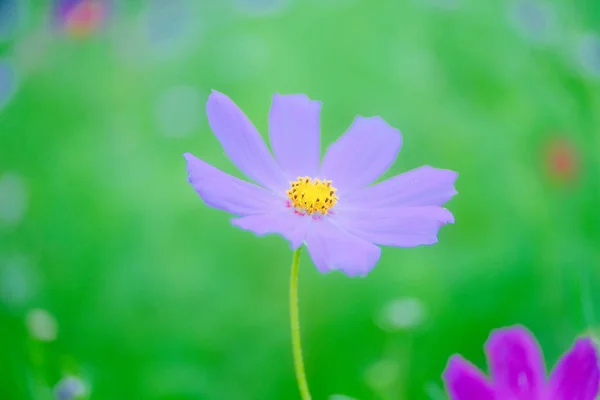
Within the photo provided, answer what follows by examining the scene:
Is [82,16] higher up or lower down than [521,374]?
higher up

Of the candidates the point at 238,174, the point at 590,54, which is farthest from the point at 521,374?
the point at 590,54

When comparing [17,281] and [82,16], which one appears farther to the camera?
[82,16]

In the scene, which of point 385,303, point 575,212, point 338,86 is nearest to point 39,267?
point 385,303

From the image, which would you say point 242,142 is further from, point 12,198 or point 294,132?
point 12,198

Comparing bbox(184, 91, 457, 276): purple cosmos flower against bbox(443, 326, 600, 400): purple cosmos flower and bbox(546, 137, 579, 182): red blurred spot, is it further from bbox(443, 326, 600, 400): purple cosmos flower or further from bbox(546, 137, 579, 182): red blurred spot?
bbox(546, 137, 579, 182): red blurred spot

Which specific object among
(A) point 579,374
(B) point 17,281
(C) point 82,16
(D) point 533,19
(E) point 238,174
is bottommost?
(A) point 579,374

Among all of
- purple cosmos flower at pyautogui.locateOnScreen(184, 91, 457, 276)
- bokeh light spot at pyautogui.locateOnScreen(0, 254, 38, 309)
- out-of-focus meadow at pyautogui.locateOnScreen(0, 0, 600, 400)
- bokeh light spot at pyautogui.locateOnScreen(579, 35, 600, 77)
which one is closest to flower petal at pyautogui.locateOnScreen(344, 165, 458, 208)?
purple cosmos flower at pyautogui.locateOnScreen(184, 91, 457, 276)
